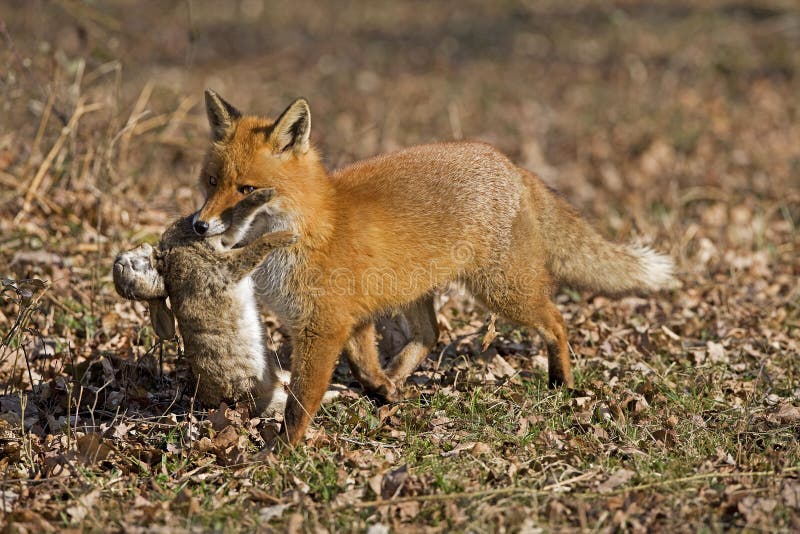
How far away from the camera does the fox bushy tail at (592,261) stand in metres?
5.74

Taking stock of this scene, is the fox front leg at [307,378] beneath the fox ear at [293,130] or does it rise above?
beneath

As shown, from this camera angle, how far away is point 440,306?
6.65 m

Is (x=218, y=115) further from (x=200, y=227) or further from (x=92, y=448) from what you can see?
(x=92, y=448)

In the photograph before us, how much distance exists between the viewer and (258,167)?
4.68 m

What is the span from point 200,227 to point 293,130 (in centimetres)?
82

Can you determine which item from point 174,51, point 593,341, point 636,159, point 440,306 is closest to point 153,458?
point 440,306

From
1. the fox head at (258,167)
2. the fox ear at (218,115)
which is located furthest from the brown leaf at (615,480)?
the fox ear at (218,115)

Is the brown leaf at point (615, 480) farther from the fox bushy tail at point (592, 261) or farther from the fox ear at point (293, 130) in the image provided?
the fox ear at point (293, 130)

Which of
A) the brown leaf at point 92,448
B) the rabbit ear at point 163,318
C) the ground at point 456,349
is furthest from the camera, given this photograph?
the rabbit ear at point 163,318

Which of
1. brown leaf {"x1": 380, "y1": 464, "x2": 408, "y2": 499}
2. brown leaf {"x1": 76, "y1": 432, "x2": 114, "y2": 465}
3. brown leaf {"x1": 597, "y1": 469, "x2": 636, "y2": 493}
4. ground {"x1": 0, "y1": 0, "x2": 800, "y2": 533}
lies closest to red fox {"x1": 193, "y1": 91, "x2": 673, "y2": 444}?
ground {"x1": 0, "y1": 0, "x2": 800, "y2": 533}

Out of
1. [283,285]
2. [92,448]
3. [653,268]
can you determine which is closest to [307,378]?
[283,285]

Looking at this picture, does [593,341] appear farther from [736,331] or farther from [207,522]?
[207,522]

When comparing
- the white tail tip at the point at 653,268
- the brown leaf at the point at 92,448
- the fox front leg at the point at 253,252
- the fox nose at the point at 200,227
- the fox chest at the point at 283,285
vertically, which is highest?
the fox nose at the point at 200,227

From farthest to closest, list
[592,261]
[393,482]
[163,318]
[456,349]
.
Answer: [456,349] < [592,261] < [163,318] < [393,482]
